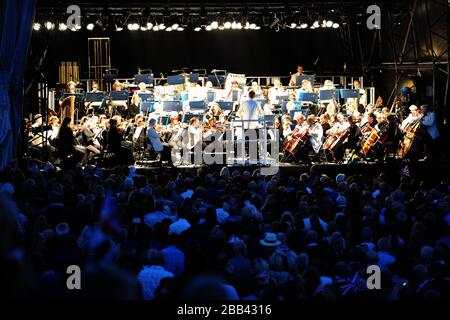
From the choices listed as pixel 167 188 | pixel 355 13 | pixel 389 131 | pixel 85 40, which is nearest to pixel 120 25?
pixel 85 40

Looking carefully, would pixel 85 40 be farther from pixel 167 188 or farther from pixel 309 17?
pixel 167 188

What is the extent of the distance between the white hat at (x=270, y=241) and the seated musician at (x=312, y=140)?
1015cm

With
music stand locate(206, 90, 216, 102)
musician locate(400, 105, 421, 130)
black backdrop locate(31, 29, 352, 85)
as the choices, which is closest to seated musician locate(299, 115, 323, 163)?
musician locate(400, 105, 421, 130)

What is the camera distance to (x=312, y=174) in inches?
549

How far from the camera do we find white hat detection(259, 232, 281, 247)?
812 cm

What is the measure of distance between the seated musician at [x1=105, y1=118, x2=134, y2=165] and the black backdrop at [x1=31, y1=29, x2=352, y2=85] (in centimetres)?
1015

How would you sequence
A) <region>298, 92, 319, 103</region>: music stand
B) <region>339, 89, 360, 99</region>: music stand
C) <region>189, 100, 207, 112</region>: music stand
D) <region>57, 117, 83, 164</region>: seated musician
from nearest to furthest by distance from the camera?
<region>57, 117, 83, 164</region>: seated musician < <region>189, 100, 207, 112</region>: music stand < <region>339, 89, 360, 99</region>: music stand < <region>298, 92, 319, 103</region>: music stand

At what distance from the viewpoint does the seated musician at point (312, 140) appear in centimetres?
1828

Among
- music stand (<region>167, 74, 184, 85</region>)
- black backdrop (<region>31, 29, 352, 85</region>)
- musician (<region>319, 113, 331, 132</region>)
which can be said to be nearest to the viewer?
musician (<region>319, 113, 331, 132</region>)

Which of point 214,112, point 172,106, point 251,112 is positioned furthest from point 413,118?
point 172,106

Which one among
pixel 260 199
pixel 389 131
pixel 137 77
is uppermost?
pixel 137 77

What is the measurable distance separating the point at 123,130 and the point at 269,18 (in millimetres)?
7616

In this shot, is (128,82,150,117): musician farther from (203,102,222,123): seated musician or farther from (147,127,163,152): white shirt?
(147,127,163,152): white shirt

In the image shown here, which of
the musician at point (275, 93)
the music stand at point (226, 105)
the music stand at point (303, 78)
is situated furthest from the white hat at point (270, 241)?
the music stand at point (303, 78)
